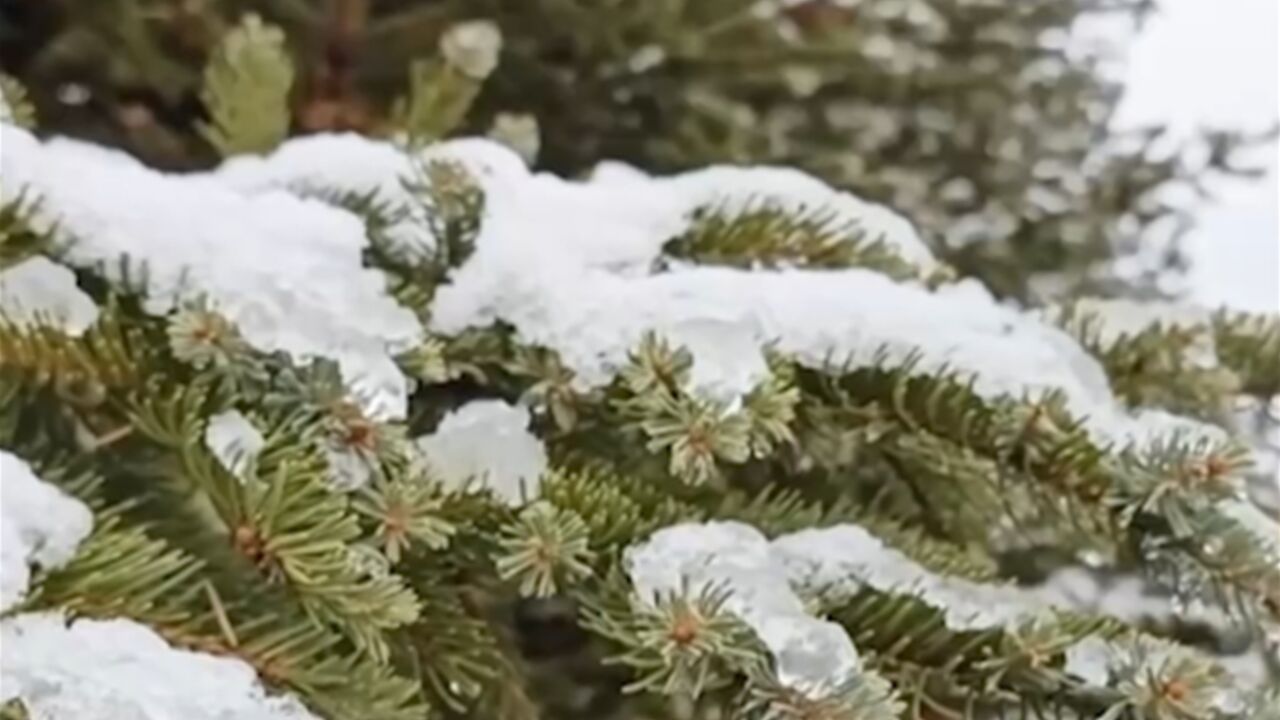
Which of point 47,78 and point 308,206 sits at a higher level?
point 308,206

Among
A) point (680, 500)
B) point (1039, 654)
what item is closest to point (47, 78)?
point (680, 500)

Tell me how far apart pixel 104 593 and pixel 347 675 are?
0.07 meters

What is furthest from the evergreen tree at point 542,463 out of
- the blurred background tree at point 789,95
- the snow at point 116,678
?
the blurred background tree at point 789,95

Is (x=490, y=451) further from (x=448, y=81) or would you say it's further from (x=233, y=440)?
(x=448, y=81)

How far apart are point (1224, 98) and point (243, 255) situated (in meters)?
0.87

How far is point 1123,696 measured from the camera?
0.52 meters

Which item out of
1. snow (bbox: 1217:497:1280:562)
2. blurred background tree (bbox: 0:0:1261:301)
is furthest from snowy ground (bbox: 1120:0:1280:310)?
snow (bbox: 1217:497:1280:562)

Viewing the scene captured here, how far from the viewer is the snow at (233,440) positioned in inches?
20.9

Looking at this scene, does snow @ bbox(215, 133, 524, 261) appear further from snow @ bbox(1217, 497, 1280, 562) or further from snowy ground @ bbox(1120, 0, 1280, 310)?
snowy ground @ bbox(1120, 0, 1280, 310)

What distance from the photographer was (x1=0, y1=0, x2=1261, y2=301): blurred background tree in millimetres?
960

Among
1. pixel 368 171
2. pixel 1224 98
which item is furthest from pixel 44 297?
pixel 1224 98

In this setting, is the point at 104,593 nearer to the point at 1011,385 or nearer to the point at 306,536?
the point at 306,536

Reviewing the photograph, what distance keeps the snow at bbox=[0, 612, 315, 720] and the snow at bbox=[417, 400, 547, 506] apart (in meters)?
0.10

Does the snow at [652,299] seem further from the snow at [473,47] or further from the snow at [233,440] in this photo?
the snow at [473,47]
